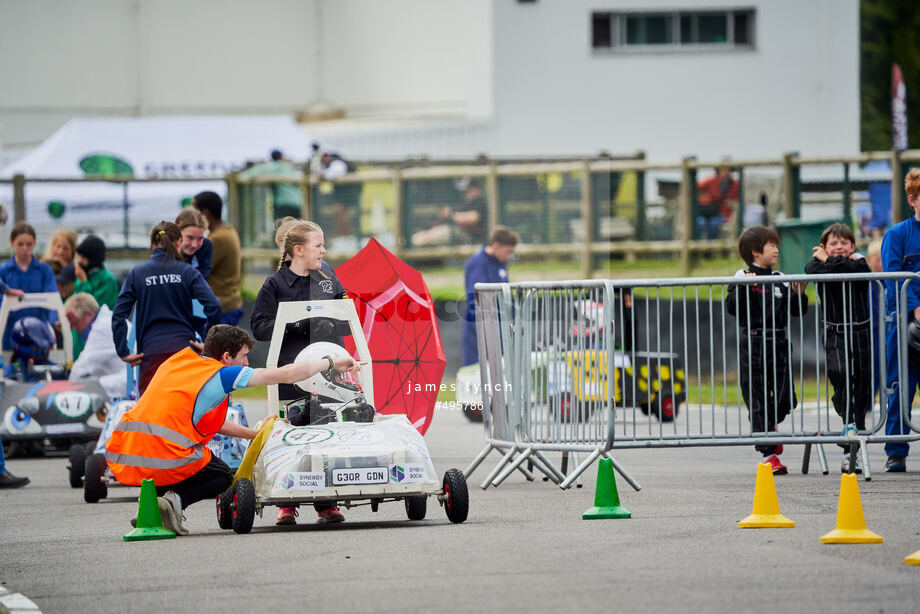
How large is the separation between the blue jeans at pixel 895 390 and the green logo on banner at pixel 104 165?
921 inches

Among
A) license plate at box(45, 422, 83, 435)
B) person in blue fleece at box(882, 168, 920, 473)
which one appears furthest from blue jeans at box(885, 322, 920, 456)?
license plate at box(45, 422, 83, 435)

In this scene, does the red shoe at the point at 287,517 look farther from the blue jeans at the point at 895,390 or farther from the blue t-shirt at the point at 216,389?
the blue jeans at the point at 895,390

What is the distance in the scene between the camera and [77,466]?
40.1ft

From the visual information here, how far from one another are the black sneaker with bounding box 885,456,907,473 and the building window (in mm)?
26261

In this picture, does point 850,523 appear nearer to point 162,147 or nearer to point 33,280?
point 33,280

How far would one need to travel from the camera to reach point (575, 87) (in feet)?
120

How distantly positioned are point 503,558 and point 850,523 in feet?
5.47

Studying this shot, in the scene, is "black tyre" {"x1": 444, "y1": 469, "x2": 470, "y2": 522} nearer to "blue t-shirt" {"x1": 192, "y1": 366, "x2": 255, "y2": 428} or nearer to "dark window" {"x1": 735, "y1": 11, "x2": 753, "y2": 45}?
"blue t-shirt" {"x1": 192, "y1": 366, "x2": 255, "y2": 428}

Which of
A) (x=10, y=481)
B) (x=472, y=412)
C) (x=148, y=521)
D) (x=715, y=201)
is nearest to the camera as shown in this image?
(x=148, y=521)

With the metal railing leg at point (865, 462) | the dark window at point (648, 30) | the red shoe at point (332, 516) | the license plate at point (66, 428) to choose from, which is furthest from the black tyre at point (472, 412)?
the dark window at point (648, 30)

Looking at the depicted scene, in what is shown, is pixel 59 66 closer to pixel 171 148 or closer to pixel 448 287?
pixel 171 148

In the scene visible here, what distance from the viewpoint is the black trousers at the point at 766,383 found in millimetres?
10984

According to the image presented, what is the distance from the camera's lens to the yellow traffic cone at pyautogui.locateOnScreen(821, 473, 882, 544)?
7.83 metres

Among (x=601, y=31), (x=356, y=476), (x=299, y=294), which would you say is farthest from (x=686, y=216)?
(x=356, y=476)
